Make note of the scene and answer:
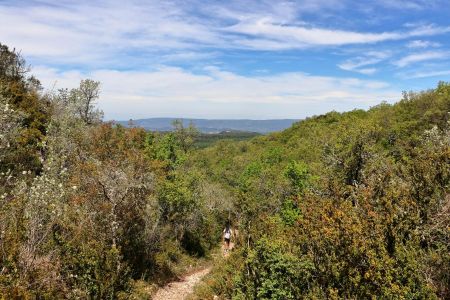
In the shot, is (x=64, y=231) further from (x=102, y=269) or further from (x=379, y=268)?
(x=379, y=268)

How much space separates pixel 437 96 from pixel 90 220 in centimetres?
6844

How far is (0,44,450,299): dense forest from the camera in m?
12.3

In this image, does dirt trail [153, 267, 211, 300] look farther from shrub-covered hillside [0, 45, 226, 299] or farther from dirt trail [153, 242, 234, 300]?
shrub-covered hillside [0, 45, 226, 299]

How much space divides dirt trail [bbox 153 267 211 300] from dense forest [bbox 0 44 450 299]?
35.2 inches

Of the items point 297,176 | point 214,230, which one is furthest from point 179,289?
point 297,176

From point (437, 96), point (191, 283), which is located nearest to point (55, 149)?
point (191, 283)

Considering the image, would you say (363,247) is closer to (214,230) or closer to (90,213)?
(90,213)

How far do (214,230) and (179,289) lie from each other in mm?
15477

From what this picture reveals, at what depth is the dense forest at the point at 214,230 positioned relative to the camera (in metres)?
12.3

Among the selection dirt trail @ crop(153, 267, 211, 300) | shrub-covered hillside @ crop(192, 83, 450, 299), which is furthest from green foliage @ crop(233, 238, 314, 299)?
dirt trail @ crop(153, 267, 211, 300)

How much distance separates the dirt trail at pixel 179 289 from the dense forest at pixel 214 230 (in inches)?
35.2

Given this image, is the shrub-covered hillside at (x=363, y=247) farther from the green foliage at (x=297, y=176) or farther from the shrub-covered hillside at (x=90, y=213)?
the green foliage at (x=297, y=176)

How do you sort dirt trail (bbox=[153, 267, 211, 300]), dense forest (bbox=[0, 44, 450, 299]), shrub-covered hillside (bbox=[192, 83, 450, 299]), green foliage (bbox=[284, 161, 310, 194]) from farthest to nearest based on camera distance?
green foliage (bbox=[284, 161, 310, 194]) < dirt trail (bbox=[153, 267, 211, 300]) < dense forest (bbox=[0, 44, 450, 299]) < shrub-covered hillside (bbox=[192, 83, 450, 299])

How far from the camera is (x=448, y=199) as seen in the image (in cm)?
1614
